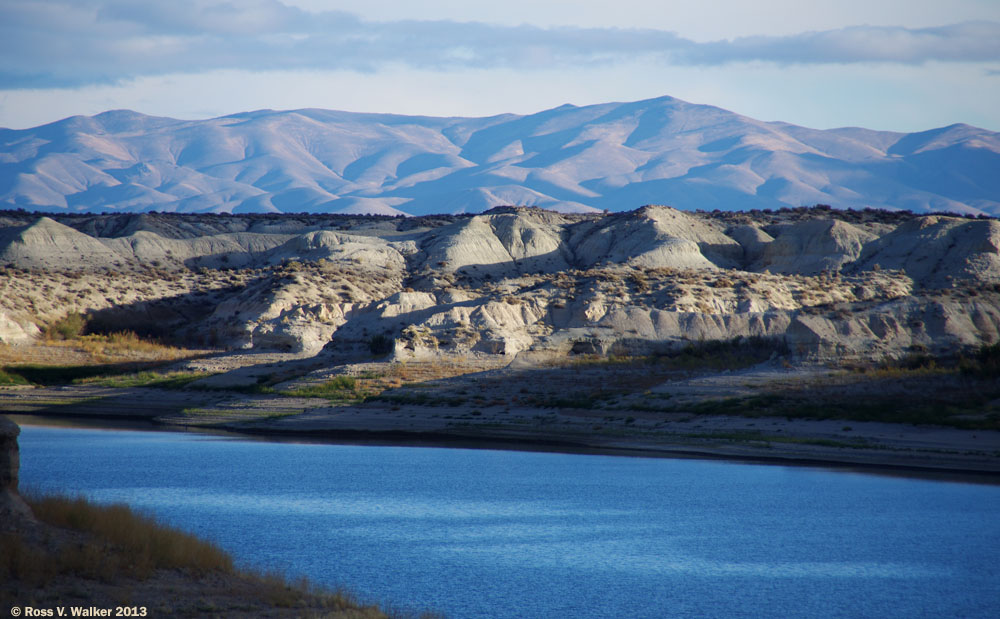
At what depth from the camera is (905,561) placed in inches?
715

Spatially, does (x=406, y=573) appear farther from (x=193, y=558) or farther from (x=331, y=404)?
(x=331, y=404)

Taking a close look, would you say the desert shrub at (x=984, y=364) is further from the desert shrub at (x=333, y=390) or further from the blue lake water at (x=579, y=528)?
the desert shrub at (x=333, y=390)

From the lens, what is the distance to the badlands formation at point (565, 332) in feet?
116

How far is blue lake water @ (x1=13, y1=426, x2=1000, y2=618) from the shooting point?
51.9ft

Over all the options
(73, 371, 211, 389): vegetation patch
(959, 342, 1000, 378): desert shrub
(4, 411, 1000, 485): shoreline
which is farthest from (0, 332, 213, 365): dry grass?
(959, 342, 1000, 378): desert shrub

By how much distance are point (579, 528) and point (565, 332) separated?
34.0m

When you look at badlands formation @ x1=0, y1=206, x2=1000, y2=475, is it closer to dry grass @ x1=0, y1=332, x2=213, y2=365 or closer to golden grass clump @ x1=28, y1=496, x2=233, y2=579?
dry grass @ x1=0, y1=332, x2=213, y2=365

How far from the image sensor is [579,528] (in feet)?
69.3

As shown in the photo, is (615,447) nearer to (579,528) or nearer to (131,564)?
(579,528)

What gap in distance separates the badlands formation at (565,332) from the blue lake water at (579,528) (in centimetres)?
503

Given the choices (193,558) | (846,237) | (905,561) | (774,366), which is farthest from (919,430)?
(846,237)

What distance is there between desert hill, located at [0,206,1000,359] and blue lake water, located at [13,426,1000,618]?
62.7 ft

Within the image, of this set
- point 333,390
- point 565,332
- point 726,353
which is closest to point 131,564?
point 333,390

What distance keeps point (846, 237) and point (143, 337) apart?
181ft
